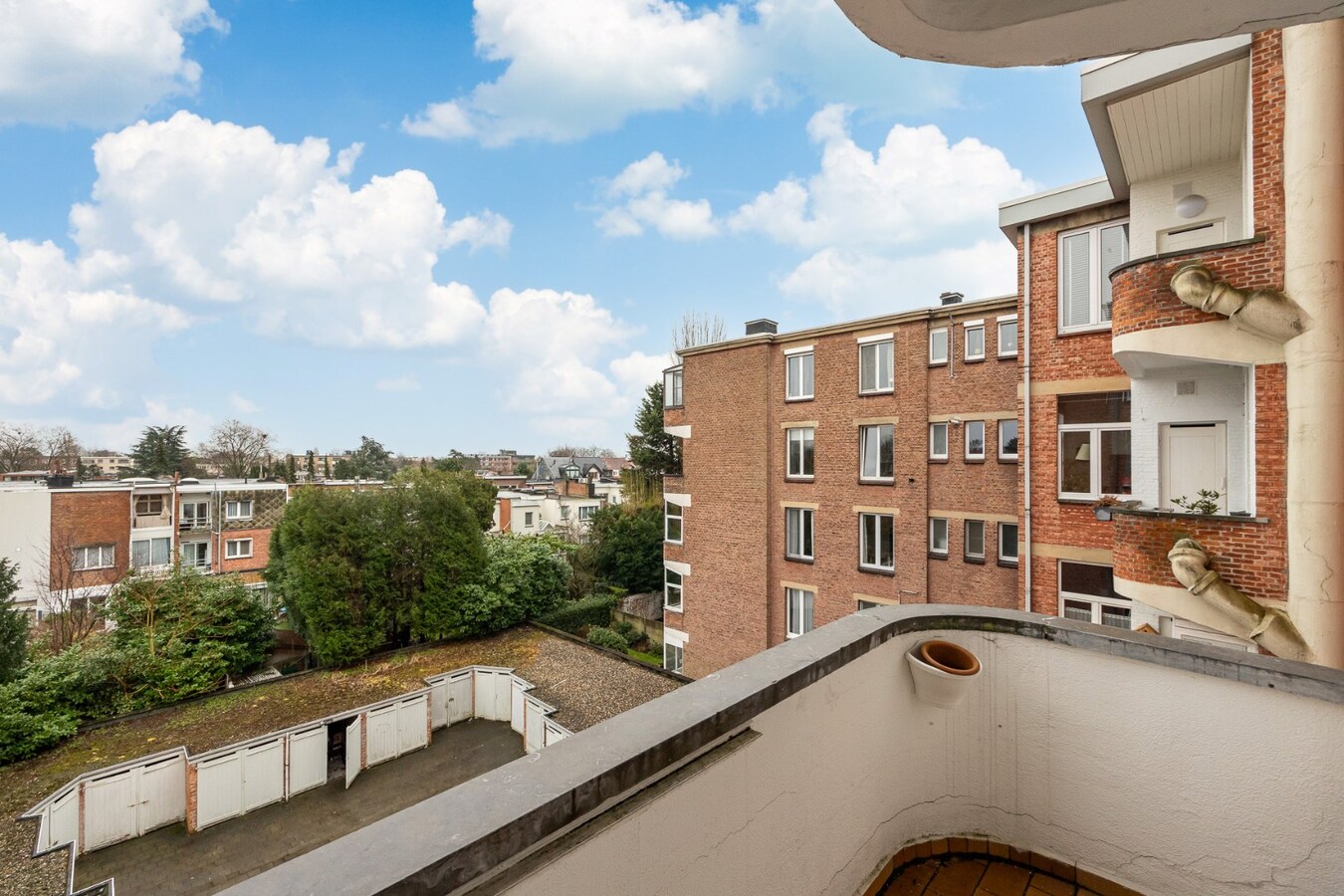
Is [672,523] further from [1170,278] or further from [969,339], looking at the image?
[1170,278]

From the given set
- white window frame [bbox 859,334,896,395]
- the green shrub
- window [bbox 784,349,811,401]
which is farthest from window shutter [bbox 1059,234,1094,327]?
the green shrub

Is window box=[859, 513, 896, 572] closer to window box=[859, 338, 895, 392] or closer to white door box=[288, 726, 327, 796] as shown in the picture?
window box=[859, 338, 895, 392]

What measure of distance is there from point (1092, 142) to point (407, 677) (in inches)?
542

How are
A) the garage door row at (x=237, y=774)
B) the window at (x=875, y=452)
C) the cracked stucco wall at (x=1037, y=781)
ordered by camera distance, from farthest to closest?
the window at (x=875, y=452), the garage door row at (x=237, y=774), the cracked stucco wall at (x=1037, y=781)

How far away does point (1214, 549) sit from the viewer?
15.9 ft

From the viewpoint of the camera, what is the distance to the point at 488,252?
1873cm

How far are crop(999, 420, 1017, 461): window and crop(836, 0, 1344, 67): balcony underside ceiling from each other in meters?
9.91

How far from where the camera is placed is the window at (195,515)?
23.0m

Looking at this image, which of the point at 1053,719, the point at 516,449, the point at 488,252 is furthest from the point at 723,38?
the point at 516,449

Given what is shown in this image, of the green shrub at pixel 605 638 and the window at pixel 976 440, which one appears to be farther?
the green shrub at pixel 605 638

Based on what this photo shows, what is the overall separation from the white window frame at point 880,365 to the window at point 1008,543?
3.28 metres

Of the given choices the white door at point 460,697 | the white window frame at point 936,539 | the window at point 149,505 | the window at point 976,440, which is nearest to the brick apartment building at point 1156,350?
the window at point 976,440

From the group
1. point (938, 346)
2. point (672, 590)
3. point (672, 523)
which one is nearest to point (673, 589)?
point (672, 590)

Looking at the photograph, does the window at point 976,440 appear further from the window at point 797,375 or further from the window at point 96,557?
the window at point 96,557
